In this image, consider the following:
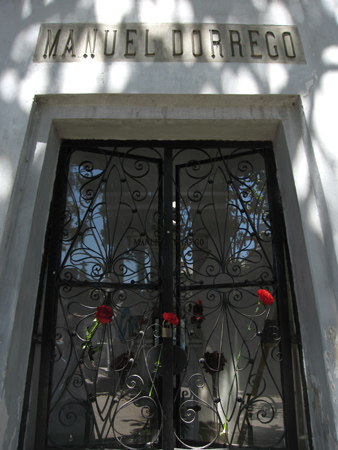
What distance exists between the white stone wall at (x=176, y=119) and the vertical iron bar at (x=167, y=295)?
441mm

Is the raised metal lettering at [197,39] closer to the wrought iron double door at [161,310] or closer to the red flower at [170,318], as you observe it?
the wrought iron double door at [161,310]

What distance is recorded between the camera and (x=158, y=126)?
327 cm

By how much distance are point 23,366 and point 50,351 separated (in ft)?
0.93

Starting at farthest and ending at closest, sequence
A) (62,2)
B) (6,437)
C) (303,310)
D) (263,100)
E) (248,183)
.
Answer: (248,183), (62,2), (263,100), (303,310), (6,437)

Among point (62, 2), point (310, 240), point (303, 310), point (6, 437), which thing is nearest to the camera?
point (6, 437)

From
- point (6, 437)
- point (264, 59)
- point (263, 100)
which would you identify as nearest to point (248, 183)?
point (263, 100)

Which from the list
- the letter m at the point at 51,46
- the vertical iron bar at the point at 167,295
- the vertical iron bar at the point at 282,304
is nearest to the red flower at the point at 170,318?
the vertical iron bar at the point at 167,295

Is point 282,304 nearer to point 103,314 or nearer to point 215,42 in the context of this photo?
point 103,314

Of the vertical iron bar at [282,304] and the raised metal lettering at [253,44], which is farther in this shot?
the raised metal lettering at [253,44]

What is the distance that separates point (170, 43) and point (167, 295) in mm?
2114

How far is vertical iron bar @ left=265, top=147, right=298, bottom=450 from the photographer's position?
9.35 ft

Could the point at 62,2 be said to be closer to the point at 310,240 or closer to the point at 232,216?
the point at 232,216

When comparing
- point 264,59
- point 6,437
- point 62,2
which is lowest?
point 6,437

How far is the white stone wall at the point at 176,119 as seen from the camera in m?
2.61
